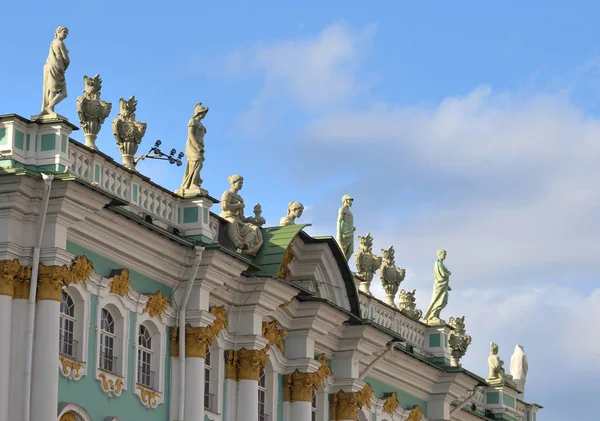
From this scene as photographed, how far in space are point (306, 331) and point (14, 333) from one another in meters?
10.6

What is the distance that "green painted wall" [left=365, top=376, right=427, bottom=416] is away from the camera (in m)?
47.1

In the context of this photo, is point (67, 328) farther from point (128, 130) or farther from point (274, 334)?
point (274, 334)

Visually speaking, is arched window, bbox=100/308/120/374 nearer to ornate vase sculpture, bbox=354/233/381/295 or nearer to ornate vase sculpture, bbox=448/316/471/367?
ornate vase sculpture, bbox=354/233/381/295

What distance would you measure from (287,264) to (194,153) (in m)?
4.49

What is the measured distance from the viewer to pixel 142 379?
3697cm

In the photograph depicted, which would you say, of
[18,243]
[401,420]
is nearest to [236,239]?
[18,243]

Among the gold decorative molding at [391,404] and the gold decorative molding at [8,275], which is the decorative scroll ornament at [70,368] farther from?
the gold decorative molding at [391,404]

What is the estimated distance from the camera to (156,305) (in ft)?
122

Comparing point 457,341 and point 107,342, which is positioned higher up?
point 457,341

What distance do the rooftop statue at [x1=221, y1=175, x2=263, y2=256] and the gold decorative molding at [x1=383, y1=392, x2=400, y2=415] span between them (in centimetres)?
852

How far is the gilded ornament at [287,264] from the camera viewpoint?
41.8 meters

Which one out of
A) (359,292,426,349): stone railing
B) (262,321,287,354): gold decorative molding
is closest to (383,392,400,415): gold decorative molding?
(359,292,426,349): stone railing

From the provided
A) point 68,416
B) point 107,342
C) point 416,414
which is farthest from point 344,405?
point 68,416

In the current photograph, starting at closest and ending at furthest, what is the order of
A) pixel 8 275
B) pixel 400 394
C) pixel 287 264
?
pixel 8 275
pixel 287 264
pixel 400 394
